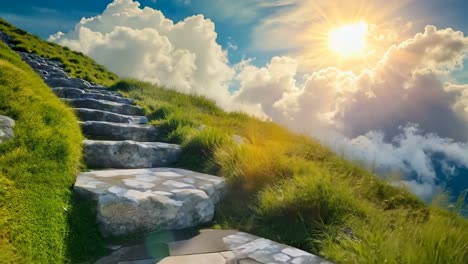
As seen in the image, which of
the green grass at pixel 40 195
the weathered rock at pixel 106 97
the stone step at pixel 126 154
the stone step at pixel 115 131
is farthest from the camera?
the weathered rock at pixel 106 97

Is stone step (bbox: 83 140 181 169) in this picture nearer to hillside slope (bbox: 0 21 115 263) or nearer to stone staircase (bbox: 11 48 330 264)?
stone staircase (bbox: 11 48 330 264)

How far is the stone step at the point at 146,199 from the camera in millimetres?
3641

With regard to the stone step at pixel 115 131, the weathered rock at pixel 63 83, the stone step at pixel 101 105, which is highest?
the weathered rock at pixel 63 83

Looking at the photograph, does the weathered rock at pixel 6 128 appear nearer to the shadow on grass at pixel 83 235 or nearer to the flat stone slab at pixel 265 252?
the shadow on grass at pixel 83 235

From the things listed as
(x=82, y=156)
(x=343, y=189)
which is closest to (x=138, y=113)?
(x=82, y=156)

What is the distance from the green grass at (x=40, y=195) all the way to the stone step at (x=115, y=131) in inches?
60.0

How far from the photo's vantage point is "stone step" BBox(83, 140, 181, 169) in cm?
545

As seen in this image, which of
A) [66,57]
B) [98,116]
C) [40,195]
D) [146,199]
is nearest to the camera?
[40,195]

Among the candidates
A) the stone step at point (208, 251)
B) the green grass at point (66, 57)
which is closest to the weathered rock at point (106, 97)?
the green grass at point (66, 57)

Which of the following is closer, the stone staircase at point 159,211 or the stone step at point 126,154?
the stone staircase at point 159,211

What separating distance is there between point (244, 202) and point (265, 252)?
152 cm

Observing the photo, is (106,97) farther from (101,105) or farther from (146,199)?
(146,199)

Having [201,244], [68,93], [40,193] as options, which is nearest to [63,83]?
[68,93]

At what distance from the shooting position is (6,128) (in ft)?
14.1
